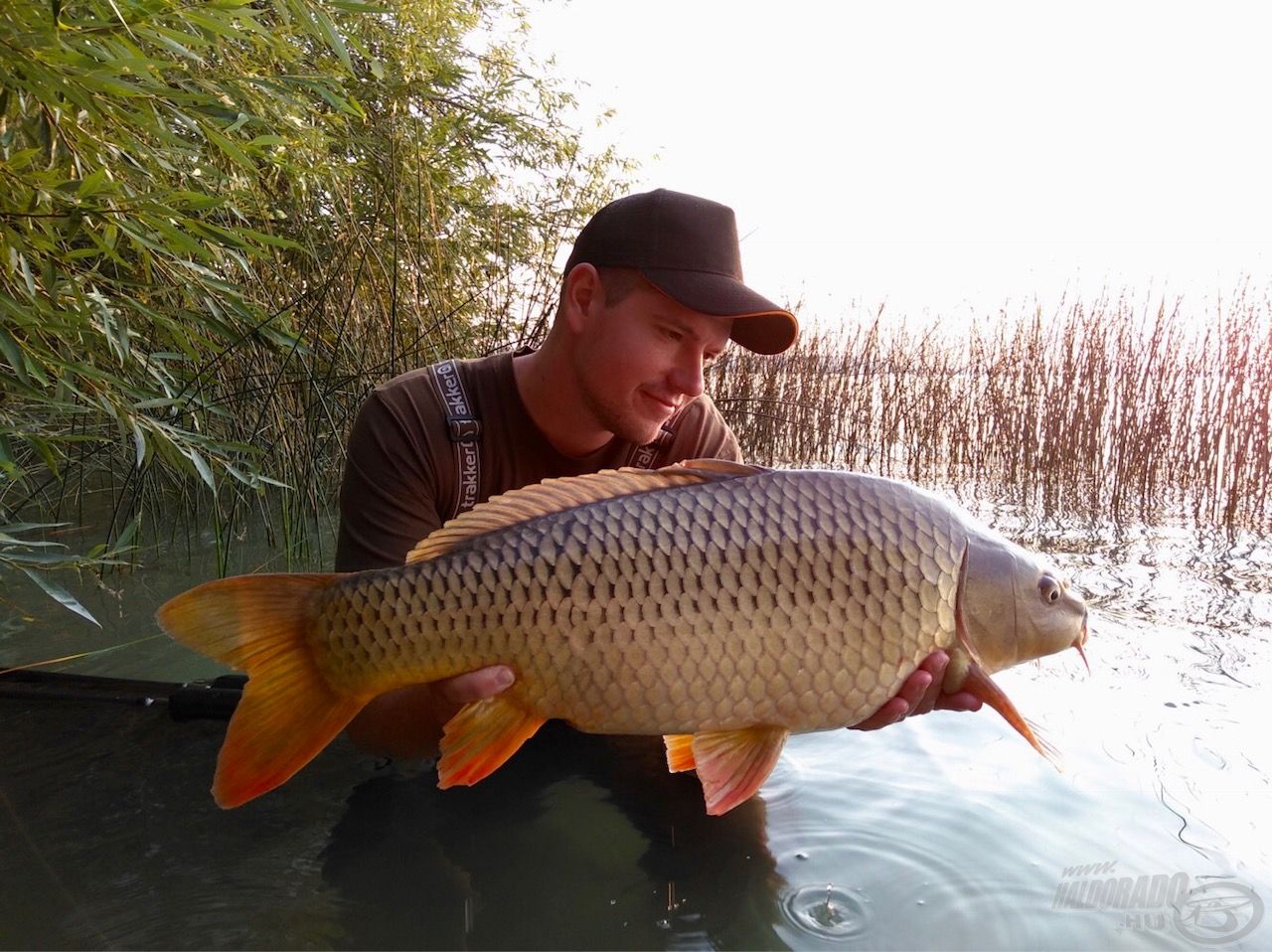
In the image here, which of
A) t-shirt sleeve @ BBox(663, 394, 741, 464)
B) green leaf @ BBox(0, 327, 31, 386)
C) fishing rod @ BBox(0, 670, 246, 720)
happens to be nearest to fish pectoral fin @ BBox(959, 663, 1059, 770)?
t-shirt sleeve @ BBox(663, 394, 741, 464)

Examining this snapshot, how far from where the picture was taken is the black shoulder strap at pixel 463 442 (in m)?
1.70

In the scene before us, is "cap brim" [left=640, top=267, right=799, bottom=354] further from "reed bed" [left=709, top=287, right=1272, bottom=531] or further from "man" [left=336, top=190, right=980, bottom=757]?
"reed bed" [left=709, top=287, right=1272, bottom=531]

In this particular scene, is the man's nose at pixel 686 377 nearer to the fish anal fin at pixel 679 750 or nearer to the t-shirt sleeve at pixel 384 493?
the t-shirt sleeve at pixel 384 493

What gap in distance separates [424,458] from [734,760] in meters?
0.82

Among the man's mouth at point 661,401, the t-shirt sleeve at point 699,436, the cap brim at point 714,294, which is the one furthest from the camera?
the t-shirt sleeve at point 699,436

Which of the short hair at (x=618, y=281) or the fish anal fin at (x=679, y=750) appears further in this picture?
the short hair at (x=618, y=281)

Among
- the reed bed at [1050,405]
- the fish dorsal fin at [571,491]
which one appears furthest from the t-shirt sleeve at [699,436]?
the reed bed at [1050,405]

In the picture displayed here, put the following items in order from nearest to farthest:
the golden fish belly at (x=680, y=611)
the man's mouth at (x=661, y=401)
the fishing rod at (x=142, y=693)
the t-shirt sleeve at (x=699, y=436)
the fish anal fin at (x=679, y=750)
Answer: the golden fish belly at (x=680, y=611)
the fish anal fin at (x=679, y=750)
the man's mouth at (x=661, y=401)
the fishing rod at (x=142, y=693)
the t-shirt sleeve at (x=699, y=436)

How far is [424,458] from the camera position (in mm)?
1671

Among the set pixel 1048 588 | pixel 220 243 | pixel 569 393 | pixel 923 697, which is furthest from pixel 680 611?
pixel 220 243

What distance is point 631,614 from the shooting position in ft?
3.72

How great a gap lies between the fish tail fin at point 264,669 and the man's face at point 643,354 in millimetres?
652

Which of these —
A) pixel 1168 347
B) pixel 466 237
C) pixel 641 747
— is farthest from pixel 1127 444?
pixel 641 747

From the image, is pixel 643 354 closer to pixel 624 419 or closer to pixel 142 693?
pixel 624 419
